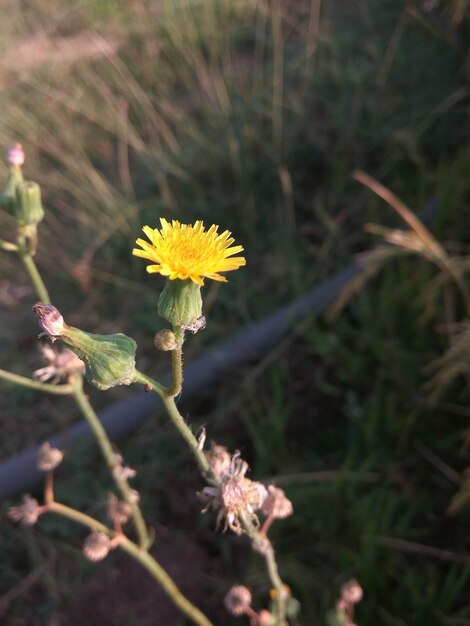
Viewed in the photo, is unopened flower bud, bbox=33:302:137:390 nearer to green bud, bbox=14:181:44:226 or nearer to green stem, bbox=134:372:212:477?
green stem, bbox=134:372:212:477

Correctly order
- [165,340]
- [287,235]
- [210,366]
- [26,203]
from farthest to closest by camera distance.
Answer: [287,235] → [210,366] → [26,203] → [165,340]

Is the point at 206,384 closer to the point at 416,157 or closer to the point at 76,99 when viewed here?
the point at 416,157

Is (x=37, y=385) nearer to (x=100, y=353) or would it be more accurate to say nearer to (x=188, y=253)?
(x=100, y=353)

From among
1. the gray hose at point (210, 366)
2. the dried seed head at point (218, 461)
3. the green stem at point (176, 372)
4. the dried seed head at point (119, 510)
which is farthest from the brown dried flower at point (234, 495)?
the gray hose at point (210, 366)

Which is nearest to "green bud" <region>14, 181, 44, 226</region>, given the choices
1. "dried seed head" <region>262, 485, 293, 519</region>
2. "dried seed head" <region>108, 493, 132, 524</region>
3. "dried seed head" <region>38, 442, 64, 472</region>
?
"dried seed head" <region>38, 442, 64, 472</region>

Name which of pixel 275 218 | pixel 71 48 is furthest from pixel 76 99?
pixel 275 218

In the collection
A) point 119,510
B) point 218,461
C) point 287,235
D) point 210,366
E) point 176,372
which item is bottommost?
point 119,510

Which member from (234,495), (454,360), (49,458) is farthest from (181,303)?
(454,360)
